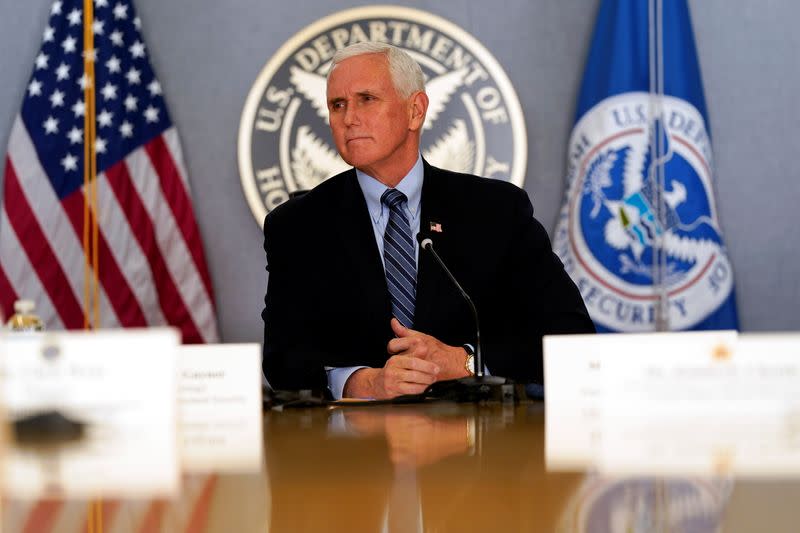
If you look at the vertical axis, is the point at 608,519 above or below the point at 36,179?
below

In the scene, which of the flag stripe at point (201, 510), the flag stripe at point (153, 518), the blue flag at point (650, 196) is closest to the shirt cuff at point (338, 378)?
the flag stripe at point (201, 510)

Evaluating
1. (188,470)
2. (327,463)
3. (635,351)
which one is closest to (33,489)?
(188,470)

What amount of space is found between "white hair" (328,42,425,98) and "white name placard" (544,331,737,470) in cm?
170

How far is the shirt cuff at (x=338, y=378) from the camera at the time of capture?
2355 millimetres

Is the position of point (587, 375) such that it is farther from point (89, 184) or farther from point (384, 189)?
point (89, 184)

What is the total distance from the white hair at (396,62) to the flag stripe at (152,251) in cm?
164

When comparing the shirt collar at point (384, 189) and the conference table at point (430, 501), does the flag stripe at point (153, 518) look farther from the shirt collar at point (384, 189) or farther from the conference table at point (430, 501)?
the shirt collar at point (384, 189)

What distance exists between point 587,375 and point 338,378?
1.05m

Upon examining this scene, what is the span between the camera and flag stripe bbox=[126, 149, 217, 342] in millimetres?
4375

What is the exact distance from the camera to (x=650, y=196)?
4.25m

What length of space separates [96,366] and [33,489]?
22 centimetres

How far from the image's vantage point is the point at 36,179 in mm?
4301

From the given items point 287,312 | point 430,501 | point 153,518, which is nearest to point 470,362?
point 287,312

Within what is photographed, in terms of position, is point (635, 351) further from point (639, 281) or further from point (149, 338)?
point (639, 281)
